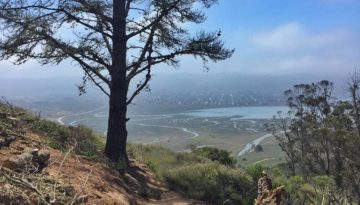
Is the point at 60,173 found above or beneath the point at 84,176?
above

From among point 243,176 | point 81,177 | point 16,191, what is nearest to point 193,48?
point 243,176

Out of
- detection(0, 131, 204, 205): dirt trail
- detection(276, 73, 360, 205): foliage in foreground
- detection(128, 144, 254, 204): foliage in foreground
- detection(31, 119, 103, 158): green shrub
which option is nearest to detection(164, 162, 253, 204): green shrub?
detection(128, 144, 254, 204): foliage in foreground

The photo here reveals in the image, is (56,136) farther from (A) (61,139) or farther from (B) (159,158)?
(B) (159,158)

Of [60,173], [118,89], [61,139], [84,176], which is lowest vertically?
[84,176]

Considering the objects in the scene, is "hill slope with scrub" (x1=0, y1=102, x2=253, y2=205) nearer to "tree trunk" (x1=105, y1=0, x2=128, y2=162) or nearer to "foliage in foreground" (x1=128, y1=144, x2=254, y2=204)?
"foliage in foreground" (x1=128, y1=144, x2=254, y2=204)

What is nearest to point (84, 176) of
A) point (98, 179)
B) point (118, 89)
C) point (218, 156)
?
point (98, 179)

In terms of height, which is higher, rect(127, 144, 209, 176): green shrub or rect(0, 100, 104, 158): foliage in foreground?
rect(0, 100, 104, 158): foliage in foreground

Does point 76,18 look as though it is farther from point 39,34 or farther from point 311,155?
point 311,155
